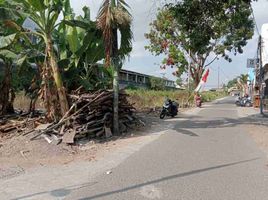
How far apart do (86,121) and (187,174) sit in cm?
603

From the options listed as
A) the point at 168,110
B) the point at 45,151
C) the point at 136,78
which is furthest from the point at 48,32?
the point at 136,78

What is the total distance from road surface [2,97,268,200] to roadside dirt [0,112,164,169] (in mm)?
1197

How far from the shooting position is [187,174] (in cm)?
968

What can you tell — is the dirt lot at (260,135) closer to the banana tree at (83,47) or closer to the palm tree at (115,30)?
the palm tree at (115,30)

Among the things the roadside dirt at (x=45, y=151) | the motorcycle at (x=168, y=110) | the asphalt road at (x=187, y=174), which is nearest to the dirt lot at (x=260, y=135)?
the asphalt road at (x=187, y=174)

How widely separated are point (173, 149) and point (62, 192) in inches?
216

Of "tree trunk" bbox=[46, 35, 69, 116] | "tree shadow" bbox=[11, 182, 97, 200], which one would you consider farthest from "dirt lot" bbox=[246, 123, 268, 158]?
"tree shadow" bbox=[11, 182, 97, 200]

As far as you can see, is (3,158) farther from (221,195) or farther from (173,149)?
(221,195)

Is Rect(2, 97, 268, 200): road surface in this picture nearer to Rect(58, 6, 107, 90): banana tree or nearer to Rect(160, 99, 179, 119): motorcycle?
Rect(58, 6, 107, 90): banana tree

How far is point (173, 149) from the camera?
13141mm

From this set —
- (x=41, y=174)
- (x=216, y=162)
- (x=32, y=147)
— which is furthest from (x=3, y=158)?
(x=216, y=162)

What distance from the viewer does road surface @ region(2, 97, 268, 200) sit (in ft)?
26.4

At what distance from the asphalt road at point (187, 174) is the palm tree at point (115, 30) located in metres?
3.06

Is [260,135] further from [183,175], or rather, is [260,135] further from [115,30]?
[183,175]
